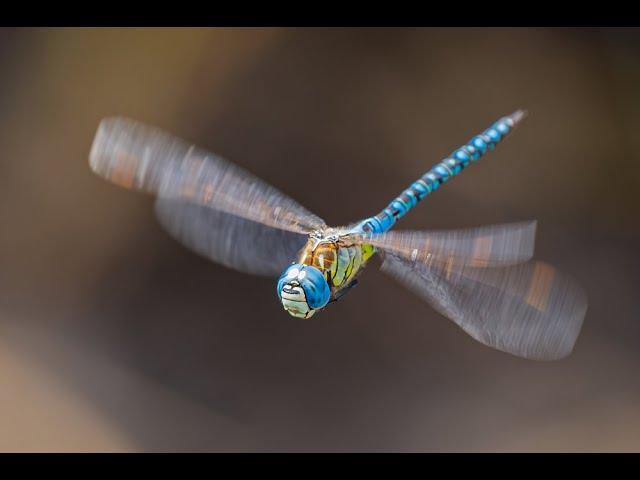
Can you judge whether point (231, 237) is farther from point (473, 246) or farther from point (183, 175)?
point (473, 246)

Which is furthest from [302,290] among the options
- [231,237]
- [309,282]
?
[231,237]

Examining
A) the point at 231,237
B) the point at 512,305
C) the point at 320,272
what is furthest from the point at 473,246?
the point at 231,237

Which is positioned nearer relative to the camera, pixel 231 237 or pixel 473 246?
pixel 473 246

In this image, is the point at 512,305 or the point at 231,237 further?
the point at 231,237

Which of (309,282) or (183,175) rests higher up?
(183,175)

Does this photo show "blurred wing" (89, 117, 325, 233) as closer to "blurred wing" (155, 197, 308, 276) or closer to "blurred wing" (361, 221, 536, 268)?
"blurred wing" (155, 197, 308, 276)

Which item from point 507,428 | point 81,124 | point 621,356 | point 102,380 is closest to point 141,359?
point 102,380

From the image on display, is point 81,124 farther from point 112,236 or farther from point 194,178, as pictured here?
point 194,178

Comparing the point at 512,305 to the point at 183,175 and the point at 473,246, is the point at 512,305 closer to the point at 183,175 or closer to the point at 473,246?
the point at 473,246
